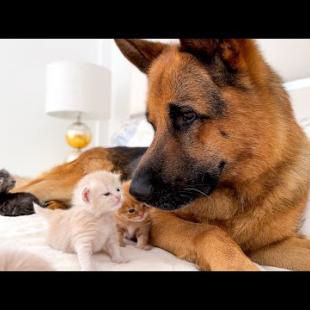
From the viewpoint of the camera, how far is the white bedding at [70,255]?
896mm

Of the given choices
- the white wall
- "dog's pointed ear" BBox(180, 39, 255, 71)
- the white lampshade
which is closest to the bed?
"dog's pointed ear" BBox(180, 39, 255, 71)

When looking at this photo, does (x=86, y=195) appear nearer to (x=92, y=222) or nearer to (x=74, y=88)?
(x=92, y=222)

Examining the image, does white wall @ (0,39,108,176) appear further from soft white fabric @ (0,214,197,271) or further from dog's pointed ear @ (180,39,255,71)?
dog's pointed ear @ (180,39,255,71)

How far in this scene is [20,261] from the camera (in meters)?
0.74

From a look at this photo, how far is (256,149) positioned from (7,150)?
137 inches

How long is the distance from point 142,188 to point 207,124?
28cm

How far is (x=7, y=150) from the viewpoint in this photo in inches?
A: 158

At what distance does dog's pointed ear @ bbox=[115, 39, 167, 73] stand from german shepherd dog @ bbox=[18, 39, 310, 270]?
11 centimetres

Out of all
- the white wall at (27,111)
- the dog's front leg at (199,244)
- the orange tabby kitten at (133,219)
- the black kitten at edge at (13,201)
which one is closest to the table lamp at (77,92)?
the white wall at (27,111)
